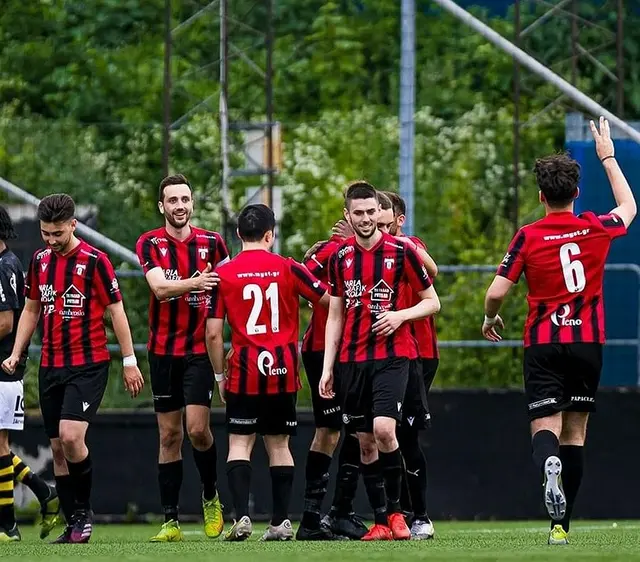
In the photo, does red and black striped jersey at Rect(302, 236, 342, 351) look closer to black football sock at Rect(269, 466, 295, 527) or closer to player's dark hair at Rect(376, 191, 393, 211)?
player's dark hair at Rect(376, 191, 393, 211)

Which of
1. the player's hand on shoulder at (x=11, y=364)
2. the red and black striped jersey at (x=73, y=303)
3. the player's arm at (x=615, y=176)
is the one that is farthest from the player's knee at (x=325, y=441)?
the player's arm at (x=615, y=176)

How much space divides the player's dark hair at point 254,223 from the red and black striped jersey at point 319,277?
0.66 meters

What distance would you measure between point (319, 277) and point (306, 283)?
646mm

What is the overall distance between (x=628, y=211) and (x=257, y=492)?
5.04 metres

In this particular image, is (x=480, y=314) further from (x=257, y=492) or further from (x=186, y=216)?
(x=186, y=216)

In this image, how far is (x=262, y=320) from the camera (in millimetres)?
10406

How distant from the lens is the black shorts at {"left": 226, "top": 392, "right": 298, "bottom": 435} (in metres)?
10.4

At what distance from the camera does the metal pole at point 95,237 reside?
1584 cm

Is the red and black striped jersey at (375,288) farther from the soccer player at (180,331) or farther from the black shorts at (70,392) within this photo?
the black shorts at (70,392)

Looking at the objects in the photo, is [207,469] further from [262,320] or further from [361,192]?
[361,192]

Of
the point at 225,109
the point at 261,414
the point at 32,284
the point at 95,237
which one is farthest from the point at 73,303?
the point at 225,109

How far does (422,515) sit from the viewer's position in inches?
420

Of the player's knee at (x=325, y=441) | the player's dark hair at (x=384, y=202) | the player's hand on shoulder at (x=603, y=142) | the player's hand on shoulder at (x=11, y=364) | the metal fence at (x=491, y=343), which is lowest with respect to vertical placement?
the player's knee at (x=325, y=441)

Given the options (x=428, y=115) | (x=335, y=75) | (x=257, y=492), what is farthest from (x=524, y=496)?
(x=335, y=75)
